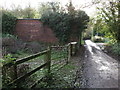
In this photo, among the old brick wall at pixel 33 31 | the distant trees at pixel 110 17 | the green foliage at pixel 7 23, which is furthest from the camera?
the old brick wall at pixel 33 31

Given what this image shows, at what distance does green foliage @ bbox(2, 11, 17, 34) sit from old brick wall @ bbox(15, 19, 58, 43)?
60 centimetres

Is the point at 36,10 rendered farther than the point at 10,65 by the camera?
Yes

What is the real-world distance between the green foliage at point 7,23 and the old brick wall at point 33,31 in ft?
1.97

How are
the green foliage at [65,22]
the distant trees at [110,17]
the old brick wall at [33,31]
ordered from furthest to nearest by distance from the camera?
the old brick wall at [33,31] < the green foliage at [65,22] < the distant trees at [110,17]

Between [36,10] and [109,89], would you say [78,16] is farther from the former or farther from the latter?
[109,89]

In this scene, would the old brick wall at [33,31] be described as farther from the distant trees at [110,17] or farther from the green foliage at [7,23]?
the distant trees at [110,17]

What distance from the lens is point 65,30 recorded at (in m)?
13.6

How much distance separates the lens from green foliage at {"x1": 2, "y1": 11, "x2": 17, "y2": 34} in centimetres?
1393

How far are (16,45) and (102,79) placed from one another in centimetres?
888

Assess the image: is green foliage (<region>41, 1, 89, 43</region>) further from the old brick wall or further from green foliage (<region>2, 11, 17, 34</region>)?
green foliage (<region>2, 11, 17, 34</region>)

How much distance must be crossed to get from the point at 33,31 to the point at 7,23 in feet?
10.1

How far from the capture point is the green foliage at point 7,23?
13933 millimetres

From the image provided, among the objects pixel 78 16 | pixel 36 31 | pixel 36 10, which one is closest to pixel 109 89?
pixel 78 16

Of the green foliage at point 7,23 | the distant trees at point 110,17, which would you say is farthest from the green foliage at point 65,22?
the green foliage at point 7,23
